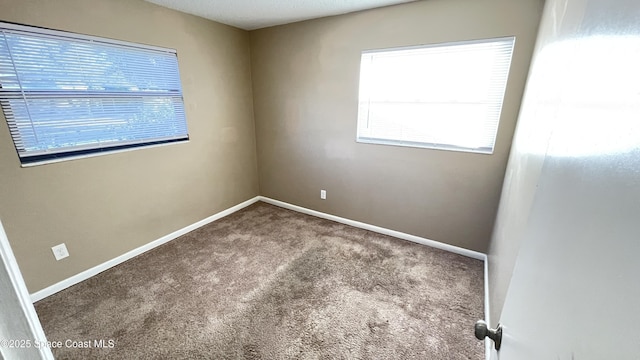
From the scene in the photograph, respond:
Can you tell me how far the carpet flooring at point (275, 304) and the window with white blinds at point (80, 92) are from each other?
1157 millimetres

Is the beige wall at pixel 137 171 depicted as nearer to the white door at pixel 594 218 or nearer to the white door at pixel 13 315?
the white door at pixel 13 315

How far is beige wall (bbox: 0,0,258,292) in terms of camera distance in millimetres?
1800

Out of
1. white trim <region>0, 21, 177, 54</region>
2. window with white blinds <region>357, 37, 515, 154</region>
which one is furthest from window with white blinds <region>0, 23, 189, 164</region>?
window with white blinds <region>357, 37, 515, 154</region>

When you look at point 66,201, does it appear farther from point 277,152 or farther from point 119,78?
point 277,152

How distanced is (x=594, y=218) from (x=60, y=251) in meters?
2.99

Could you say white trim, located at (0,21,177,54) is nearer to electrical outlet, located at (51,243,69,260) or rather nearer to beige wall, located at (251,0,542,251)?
beige wall, located at (251,0,542,251)

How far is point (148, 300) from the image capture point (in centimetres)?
192

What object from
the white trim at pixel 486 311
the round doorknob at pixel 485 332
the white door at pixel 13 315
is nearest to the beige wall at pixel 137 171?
the white door at pixel 13 315

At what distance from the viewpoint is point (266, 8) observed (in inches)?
92.1

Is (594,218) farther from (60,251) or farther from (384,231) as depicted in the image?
(60,251)

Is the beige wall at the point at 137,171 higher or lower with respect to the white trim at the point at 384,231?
higher

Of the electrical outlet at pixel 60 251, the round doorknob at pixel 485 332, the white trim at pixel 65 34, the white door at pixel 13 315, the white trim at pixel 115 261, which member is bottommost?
the white trim at pixel 115 261

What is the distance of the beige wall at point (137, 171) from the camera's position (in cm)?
180

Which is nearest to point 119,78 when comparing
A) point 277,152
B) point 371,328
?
point 277,152
